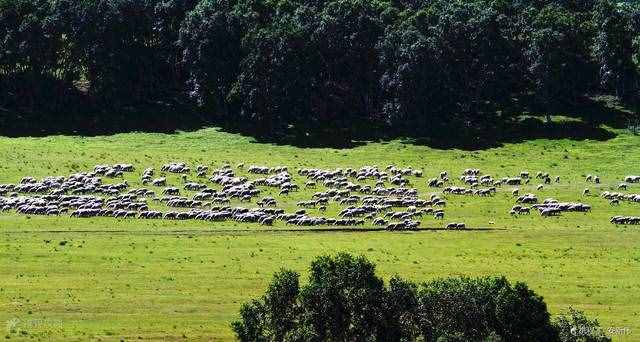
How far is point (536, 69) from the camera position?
6555 inches

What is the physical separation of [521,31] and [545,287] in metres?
90.8

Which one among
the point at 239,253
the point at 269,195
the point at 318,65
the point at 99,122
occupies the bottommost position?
the point at 239,253

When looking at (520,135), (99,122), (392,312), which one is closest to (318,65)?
(520,135)

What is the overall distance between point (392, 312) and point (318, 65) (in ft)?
342

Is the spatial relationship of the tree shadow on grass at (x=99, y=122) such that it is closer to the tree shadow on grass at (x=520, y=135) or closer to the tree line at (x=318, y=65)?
the tree line at (x=318, y=65)

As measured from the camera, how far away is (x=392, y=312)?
7206cm

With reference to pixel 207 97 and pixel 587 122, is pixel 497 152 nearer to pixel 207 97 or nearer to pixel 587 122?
pixel 587 122

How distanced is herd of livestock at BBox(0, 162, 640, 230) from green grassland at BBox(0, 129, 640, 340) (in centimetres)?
168

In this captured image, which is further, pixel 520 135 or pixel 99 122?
pixel 99 122

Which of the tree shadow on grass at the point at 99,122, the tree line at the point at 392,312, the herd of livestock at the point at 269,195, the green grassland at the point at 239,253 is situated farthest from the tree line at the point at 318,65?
the tree line at the point at 392,312

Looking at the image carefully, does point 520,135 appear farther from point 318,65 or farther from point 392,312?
point 392,312

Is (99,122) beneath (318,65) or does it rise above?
beneath

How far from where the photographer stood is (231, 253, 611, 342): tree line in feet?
230

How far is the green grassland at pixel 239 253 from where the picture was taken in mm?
84250
